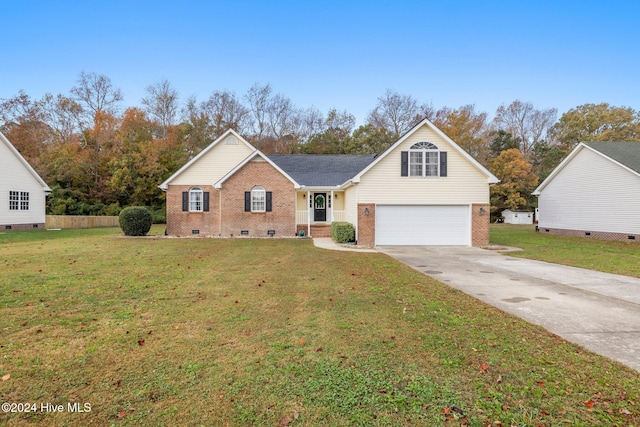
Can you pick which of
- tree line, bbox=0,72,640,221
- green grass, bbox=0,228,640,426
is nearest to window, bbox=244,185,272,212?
green grass, bbox=0,228,640,426

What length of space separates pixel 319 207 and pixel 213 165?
732 cm

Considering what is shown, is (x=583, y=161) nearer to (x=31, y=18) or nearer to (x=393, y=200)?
(x=393, y=200)

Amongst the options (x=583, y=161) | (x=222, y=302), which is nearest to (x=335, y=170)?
(x=583, y=161)

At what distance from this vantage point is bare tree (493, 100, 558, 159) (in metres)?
44.3

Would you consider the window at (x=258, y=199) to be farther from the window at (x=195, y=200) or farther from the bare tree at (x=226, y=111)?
the bare tree at (x=226, y=111)

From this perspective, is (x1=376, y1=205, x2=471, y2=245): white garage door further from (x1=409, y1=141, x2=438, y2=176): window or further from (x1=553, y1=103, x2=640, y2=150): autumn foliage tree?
(x1=553, y1=103, x2=640, y2=150): autumn foliage tree

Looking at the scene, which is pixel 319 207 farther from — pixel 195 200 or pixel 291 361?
pixel 291 361

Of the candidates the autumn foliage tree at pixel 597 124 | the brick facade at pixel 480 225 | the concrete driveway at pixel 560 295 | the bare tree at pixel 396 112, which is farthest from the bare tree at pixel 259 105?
the autumn foliage tree at pixel 597 124

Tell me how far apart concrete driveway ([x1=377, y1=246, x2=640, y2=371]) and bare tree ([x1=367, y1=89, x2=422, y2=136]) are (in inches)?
1216

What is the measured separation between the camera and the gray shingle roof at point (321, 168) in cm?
2138

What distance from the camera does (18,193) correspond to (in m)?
24.0

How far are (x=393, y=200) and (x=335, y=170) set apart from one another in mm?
7784

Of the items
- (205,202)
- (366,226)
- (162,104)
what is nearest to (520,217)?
(366,226)

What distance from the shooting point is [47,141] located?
3653 centimetres
